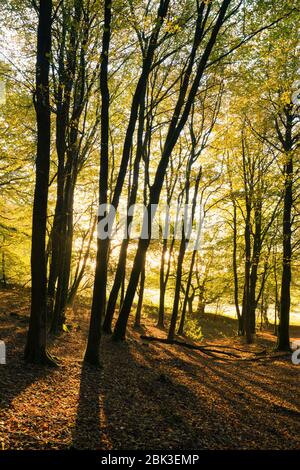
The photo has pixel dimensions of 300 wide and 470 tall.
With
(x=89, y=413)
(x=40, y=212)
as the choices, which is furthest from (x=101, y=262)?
(x=89, y=413)

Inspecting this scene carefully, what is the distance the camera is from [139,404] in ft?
21.9

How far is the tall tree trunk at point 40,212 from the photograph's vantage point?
24.0 ft

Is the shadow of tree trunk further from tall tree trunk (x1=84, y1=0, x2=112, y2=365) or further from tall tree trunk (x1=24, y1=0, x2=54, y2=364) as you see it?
tall tree trunk (x1=24, y1=0, x2=54, y2=364)

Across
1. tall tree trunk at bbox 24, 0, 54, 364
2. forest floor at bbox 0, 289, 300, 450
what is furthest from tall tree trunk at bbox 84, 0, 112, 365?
tall tree trunk at bbox 24, 0, 54, 364

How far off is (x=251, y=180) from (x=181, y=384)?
13923mm

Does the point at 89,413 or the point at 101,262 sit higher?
the point at 101,262

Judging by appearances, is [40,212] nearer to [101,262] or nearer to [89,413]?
[101,262]

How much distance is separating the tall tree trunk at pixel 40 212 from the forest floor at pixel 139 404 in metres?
0.62

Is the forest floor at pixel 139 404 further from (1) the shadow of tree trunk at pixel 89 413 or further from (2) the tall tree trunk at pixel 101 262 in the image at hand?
(2) the tall tree trunk at pixel 101 262

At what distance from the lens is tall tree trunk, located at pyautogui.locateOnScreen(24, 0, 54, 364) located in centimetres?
732

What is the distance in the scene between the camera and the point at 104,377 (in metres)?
8.02

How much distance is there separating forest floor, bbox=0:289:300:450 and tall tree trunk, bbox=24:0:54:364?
621 mm

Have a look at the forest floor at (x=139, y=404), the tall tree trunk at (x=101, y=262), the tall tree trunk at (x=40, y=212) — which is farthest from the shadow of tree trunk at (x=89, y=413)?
the tall tree trunk at (x=40, y=212)

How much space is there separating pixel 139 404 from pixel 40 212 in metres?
4.71
